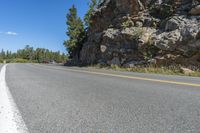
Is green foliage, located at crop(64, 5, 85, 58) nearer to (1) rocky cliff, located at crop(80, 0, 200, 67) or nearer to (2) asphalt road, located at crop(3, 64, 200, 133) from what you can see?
(1) rocky cliff, located at crop(80, 0, 200, 67)

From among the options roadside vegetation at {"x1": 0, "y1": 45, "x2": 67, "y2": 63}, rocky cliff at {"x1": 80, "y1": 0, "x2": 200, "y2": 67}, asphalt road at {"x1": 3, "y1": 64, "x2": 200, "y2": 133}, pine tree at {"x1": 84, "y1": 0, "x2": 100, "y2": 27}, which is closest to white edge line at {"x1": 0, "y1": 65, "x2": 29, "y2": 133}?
asphalt road at {"x1": 3, "y1": 64, "x2": 200, "y2": 133}

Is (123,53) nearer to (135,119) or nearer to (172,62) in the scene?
(172,62)

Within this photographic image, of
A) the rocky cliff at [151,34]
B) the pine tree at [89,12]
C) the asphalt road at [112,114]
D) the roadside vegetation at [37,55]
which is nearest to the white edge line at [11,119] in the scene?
the asphalt road at [112,114]

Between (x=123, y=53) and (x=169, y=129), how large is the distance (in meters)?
21.6

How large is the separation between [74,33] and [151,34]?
88.9ft

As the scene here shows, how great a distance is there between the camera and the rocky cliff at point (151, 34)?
18141mm

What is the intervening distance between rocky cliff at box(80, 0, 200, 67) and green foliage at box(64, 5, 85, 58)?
13270mm

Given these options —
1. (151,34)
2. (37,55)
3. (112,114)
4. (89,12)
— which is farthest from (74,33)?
(37,55)

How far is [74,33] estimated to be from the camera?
46625 millimetres

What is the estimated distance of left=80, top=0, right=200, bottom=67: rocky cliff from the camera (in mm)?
18141

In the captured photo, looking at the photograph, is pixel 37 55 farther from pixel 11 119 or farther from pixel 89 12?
pixel 11 119

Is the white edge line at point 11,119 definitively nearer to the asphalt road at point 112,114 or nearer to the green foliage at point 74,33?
the asphalt road at point 112,114

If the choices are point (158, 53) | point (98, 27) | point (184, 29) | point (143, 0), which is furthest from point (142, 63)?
point (98, 27)

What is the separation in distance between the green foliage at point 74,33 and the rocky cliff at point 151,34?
13.3 meters
